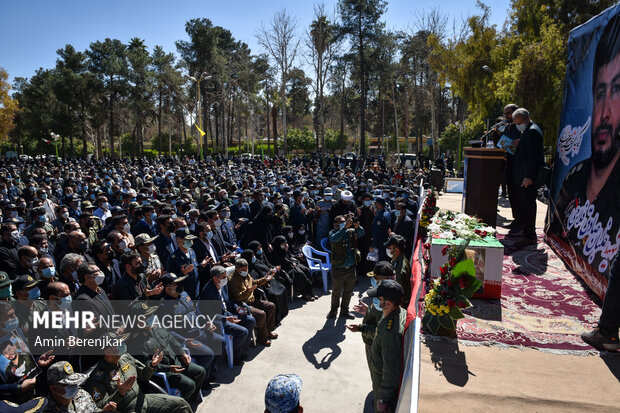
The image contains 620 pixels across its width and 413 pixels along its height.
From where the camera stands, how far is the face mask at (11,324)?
363 cm

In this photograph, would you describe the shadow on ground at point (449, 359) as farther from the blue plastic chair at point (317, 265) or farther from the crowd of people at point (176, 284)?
the blue plastic chair at point (317, 265)

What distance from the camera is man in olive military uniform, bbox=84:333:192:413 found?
3744mm

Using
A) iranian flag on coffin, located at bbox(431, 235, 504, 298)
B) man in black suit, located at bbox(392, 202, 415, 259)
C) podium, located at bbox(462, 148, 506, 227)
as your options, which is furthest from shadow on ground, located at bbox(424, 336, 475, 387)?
man in black suit, located at bbox(392, 202, 415, 259)

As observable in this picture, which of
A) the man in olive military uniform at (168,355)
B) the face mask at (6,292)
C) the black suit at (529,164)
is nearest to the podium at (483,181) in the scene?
the black suit at (529,164)

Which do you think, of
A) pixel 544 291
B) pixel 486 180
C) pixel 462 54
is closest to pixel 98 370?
pixel 544 291

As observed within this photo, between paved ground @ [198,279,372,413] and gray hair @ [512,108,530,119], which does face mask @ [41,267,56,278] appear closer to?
paved ground @ [198,279,372,413]

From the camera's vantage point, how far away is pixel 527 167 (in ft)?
19.7

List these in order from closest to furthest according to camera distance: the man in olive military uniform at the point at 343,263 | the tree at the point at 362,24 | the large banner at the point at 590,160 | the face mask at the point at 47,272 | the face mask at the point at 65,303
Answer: the face mask at the point at 65,303 < the large banner at the point at 590,160 < the face mask at the point at 47,272 < the man in olive military uniform at the point at 343,263 < the tree at the point at 362,24

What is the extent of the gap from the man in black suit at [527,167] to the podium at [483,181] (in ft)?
0.88

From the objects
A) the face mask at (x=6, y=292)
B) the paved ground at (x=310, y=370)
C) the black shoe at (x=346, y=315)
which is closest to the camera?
the face mask at (x=6, y=292)

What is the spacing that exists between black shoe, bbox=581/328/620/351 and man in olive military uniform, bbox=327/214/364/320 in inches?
161

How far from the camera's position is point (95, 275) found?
182 inches

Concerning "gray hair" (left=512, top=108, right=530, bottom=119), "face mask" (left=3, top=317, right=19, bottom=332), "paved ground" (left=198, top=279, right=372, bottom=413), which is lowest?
"paved ground" (left=198, top=279, right=372, bottom=413)

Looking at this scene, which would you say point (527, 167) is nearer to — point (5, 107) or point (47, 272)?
point (47, 272)
